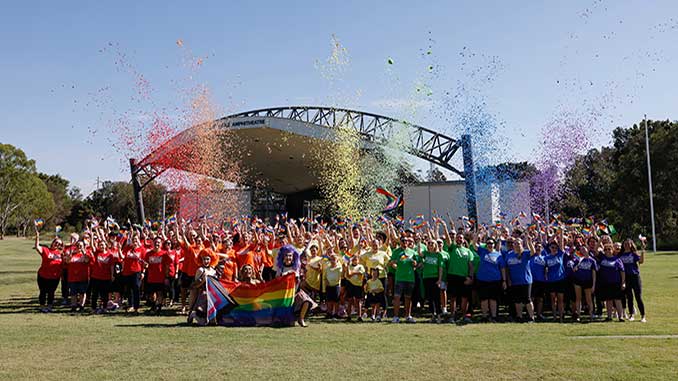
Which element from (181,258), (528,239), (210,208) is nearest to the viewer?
(528,239)

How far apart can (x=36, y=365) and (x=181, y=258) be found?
586 centimetres

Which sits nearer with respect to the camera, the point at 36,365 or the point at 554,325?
the point at 36,365

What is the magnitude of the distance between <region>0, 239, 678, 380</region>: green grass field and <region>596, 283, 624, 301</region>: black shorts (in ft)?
2.32

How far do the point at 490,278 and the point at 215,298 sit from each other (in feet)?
17.1

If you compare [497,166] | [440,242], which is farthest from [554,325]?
[497,166]

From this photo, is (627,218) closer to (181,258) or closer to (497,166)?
(497,166)

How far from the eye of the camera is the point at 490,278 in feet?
36.3

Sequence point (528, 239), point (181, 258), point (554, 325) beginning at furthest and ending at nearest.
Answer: point (181, 258)
point (528, 239)
point (554, 325)

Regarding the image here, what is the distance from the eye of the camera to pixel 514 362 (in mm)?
7125

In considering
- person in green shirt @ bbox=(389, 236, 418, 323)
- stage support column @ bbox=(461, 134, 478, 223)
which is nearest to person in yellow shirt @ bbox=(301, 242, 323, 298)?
person in green shirt @ bbox=(389, 236, 418, 323)

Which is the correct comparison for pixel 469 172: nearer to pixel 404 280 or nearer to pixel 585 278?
pixel 585 278

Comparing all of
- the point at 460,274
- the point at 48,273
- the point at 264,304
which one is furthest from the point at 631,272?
the point at 48,273

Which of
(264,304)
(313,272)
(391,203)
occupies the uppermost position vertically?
(391,203)

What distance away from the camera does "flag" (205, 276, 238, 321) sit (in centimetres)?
1056
